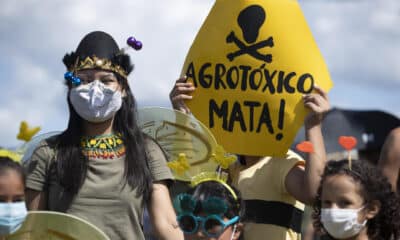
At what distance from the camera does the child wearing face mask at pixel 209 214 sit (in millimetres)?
5055

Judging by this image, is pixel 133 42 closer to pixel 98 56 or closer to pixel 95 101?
pixel 98 56

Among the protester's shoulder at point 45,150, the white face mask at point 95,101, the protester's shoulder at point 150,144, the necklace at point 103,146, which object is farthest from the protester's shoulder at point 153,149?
the protester's shoulder at point 45,150

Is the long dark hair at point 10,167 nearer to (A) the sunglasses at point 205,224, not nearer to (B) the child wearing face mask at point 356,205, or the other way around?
(A) the sunglasses at point 205,224

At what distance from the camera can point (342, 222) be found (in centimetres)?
518

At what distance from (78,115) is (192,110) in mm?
866

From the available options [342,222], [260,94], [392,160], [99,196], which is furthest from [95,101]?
[392,160]

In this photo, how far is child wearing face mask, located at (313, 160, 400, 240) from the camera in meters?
5.21

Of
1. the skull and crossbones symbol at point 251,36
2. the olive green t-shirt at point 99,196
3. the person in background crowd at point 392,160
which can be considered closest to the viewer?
the olive green t-shirt at point 99,196

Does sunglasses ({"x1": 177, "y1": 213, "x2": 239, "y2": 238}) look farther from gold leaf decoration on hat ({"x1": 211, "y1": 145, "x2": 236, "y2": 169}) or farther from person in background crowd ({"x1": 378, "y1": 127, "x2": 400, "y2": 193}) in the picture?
person in background crowd ({"x1": 378, "y1": 127, "x2": 400, "y2": 193})

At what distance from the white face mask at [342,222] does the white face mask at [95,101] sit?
1193 mm

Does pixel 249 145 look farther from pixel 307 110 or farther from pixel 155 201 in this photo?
pixel 155 201

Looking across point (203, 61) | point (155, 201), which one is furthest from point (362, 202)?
point (203, 61)

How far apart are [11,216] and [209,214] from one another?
2.96 ft

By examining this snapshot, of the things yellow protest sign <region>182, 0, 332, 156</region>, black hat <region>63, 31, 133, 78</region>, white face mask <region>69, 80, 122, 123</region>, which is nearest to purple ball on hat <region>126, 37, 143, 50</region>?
black hat <region>63, 31, 133, 78</region>
